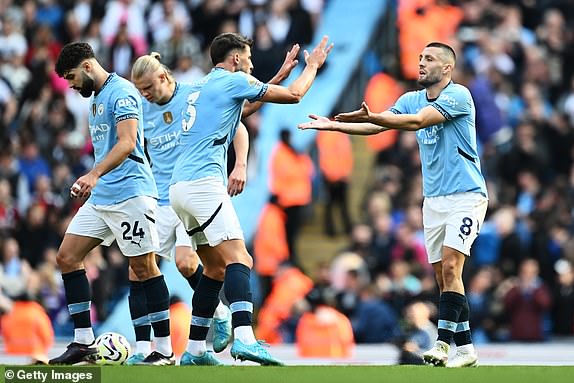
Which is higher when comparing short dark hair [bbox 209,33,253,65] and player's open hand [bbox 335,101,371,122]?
short dark hair [bbox 209,33,253,65]

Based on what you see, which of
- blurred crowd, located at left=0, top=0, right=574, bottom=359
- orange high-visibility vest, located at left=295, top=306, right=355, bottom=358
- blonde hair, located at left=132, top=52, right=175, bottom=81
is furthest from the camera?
blurred crowd, located at left=0, top=0, right=574, bottom=359

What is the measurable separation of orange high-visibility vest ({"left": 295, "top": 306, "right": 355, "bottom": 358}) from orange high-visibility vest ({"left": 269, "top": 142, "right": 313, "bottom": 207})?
3422 mm

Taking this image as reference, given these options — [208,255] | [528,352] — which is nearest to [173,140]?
[208,255]

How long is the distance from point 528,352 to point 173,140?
722cm

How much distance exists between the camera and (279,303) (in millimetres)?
21578

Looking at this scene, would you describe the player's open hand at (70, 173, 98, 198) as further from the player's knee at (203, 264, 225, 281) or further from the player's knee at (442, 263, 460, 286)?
the player's knee at (442, 263, 460, 286)

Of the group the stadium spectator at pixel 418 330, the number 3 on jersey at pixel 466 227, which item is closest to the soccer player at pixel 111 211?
the number 3 on jersey at pixel 466 227

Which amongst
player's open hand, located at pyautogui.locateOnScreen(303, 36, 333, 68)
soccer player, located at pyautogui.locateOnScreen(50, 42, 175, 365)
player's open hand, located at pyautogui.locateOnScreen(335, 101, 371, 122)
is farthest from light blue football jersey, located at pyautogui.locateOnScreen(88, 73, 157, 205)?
player's open hand, located at pyautogui.locateOnScreen(335, 101, 371, 122)

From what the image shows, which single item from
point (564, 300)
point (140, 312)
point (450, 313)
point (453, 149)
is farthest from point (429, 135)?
point (564, 300)

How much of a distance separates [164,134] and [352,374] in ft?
10.2

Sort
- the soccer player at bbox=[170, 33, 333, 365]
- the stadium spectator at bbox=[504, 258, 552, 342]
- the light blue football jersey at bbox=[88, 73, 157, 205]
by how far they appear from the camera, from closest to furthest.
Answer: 1. the soccer player at bbox=[170, 33, 333, 365]
2. the light blue football jersey at bbox=[88, 73, 157, 205]
3. the stadium spectator at bbox=[504, 258, 552, 342]

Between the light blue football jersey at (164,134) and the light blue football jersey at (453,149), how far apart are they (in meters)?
2.00

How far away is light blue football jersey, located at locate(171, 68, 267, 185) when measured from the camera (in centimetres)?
1246

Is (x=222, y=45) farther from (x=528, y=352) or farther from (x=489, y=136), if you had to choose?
(x=489, y=136)
